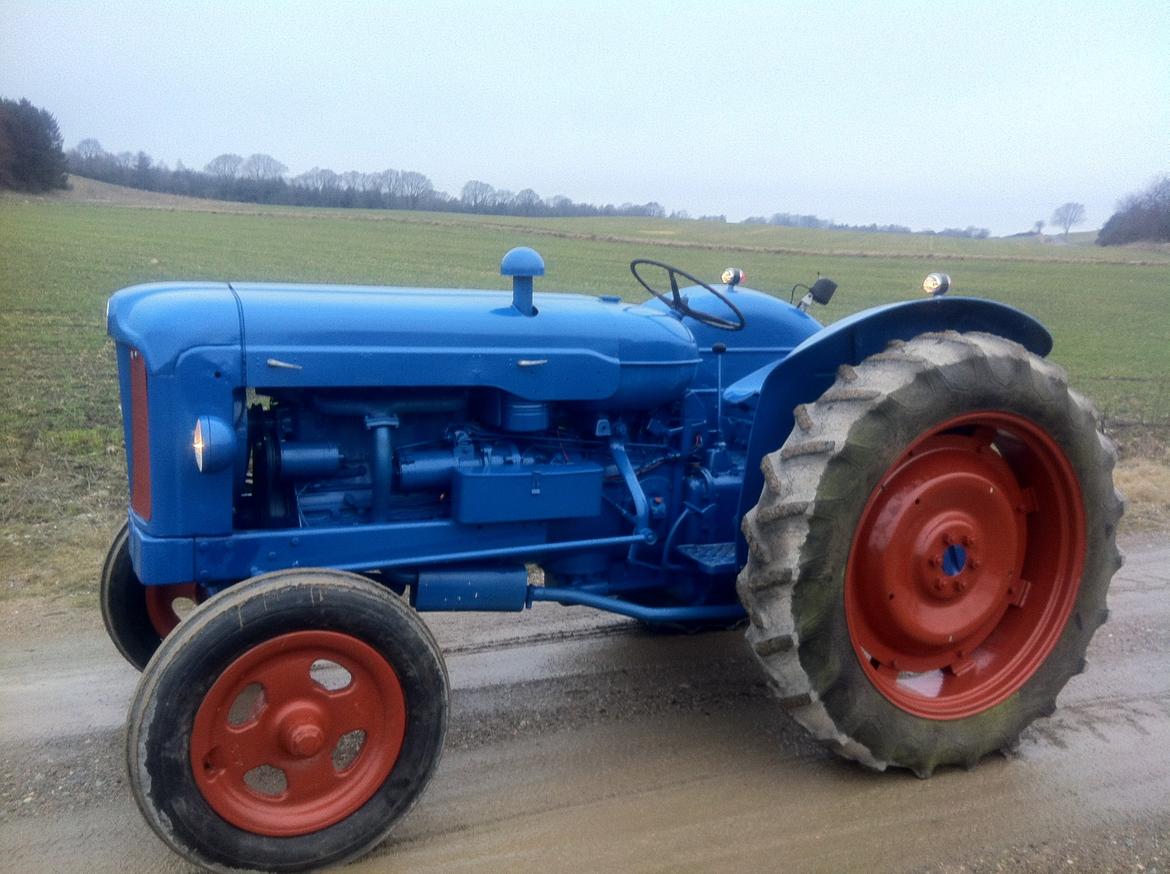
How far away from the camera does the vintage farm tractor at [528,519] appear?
2.61m

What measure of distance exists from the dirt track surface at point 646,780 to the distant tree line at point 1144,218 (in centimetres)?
2289

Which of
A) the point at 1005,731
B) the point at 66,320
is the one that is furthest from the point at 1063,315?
the point at 1005,731

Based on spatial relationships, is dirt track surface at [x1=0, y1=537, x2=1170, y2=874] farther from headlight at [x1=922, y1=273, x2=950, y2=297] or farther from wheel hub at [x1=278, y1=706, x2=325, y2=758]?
headlight at [x1=922, y1=273, x2=950, y2=297]

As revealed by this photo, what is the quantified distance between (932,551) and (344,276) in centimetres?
1928

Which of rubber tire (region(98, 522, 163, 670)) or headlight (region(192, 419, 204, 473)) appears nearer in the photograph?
headlight (region(192, 419, 204, 473))

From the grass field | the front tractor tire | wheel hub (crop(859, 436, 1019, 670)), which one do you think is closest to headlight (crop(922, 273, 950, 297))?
the front tractor tire

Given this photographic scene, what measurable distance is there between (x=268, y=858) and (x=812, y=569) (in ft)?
5.52

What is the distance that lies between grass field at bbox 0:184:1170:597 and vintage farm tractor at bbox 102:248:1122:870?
7.24 ft

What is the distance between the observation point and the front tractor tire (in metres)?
2.89

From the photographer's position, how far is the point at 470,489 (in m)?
3.12

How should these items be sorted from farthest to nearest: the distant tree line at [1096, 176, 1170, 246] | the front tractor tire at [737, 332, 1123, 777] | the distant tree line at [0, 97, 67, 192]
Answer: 1. the distant tree line at [1096, 176, 1170, 246]
2. the distant tree line at [0, 97, 67, 192]
3. the front tractor tire at [737, 332, 1123, 777]

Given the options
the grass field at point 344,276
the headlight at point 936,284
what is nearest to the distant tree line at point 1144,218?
the grass field at point 344,276

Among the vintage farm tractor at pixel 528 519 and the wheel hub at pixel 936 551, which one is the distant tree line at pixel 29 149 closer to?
the vintage farm tractor at pixel 528 519

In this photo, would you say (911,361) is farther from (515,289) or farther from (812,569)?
(515,289)
